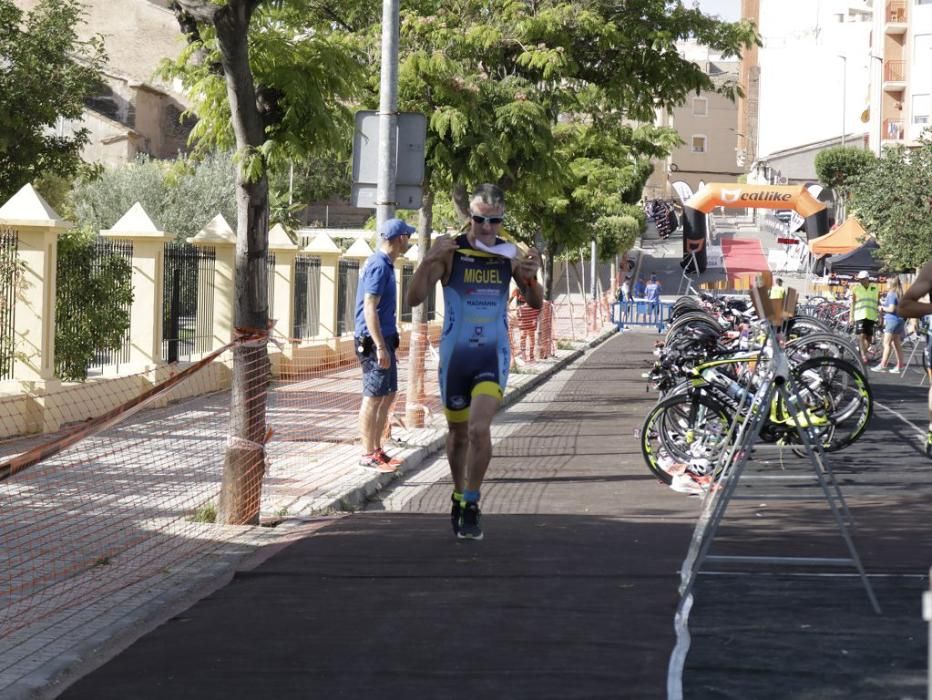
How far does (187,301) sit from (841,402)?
872cm

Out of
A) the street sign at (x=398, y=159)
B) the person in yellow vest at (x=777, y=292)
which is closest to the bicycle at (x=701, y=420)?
the person in yellow vest at (x=777, y=292)

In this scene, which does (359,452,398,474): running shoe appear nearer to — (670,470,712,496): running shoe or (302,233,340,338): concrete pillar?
(670,470,712,496): running shoe

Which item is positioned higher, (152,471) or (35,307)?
(35,307)

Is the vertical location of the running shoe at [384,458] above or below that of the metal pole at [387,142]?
below

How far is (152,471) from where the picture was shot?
453 inches

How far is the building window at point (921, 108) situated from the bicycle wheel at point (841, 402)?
61304 mm

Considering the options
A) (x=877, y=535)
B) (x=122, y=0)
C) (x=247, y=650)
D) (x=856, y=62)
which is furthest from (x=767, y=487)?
(x=856, y=62)

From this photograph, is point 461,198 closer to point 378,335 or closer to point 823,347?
point 823,347

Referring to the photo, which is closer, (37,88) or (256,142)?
(256,142)

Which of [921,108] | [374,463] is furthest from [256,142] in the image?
[921,108]

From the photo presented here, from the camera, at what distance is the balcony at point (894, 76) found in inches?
2940

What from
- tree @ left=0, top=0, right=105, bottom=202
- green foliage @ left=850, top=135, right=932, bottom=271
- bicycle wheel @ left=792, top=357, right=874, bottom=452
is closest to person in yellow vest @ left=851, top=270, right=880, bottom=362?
green foliage @ left=850, top=135, right=932, bottom=271

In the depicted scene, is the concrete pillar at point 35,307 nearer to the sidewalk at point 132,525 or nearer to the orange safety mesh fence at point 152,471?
the orange safety mesh fence at point 152,471

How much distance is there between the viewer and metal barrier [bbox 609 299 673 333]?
54.2m
